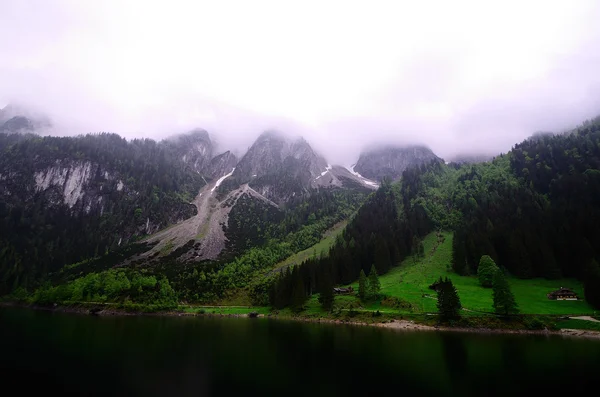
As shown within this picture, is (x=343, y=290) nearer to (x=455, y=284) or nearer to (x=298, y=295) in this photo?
(x=298, y=295)

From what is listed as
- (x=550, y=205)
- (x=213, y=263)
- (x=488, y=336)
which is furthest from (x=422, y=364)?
(x=213, y=263)

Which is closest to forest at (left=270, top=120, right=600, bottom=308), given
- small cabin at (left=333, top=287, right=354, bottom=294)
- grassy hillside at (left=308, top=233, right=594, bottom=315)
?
small cabin at (left=333, top=287, right=354, bottom=294)

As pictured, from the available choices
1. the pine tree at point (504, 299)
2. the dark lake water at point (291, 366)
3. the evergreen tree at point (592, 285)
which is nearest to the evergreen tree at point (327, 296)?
the dark lake water at point (291, 366)

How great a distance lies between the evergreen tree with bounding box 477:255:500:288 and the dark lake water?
4310 centimetres

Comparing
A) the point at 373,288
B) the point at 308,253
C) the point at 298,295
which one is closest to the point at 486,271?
the point at 373,288

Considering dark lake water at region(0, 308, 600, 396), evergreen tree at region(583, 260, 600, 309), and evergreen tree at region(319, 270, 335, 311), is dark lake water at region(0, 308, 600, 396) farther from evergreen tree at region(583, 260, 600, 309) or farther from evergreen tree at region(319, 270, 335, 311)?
evergreen tree at region(319, 270, 335, 311)

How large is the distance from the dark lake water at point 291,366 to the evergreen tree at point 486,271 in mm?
43102

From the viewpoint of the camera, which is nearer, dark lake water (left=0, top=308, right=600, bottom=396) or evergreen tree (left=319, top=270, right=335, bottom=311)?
dark lake water (left=0, top=308, right=600, bottom=396)

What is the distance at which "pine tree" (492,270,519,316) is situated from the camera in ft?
232

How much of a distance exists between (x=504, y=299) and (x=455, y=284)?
28067mm

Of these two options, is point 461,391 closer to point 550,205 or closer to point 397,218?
point 550,205

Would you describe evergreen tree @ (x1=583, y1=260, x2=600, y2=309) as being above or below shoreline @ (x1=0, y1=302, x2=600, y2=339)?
above

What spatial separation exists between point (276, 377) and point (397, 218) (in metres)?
145

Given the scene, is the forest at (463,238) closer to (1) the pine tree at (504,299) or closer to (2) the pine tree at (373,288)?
(2) the pine tree at (373,288)
